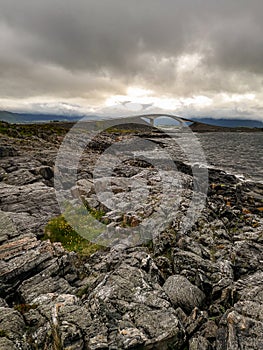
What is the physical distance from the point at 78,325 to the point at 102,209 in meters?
14.9

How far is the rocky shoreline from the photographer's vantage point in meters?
10.2

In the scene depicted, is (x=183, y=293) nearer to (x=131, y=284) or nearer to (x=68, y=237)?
(x=131, y=284)

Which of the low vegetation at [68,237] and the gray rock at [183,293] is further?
the low vegetation at [68,237]

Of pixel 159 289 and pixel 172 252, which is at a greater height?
pixel 159 289

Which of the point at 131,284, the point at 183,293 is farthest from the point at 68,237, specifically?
the point at 183,293

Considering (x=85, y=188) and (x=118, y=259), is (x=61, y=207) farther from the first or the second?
(x=118, y=259)

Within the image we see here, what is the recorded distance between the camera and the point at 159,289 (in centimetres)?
1244

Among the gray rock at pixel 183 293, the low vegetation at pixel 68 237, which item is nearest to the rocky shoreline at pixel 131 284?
the gray rock at pixel 183 293

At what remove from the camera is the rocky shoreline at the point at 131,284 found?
10.2 m

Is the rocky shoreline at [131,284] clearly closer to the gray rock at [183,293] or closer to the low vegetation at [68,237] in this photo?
the gray rock at [183,293]

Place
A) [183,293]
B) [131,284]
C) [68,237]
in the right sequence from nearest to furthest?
[131,284], [183,293], [68,237]

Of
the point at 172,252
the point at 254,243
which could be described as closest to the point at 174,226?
the point at 172,252

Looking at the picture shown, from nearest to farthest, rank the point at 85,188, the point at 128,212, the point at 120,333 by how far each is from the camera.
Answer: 1. the point at 120,333
2. the point at 128,212
3. the point at 85,188

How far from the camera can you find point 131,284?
12.5 metres
